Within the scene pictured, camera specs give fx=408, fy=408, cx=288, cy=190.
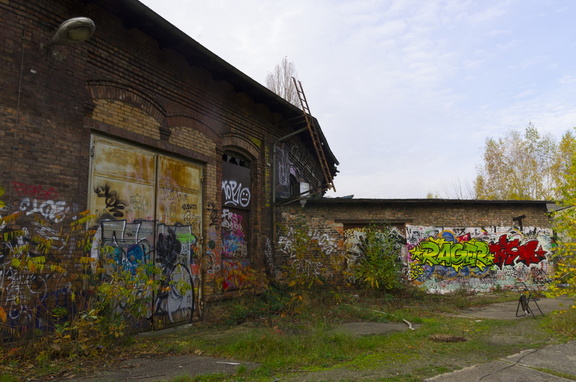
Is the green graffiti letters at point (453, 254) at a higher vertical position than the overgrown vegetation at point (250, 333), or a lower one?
higher

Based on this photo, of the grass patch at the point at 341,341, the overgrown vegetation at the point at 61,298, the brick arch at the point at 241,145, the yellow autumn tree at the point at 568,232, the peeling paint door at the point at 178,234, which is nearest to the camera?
the grass patch at the point at 341,341

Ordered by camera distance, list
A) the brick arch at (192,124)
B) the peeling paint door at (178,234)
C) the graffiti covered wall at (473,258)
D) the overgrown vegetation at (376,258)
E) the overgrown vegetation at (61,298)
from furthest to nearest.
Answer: the graffiti covered wall at (473,258) < the overgrown vegetation at (376,258) < the brick arch at (192,124) < the peeling paint door at (178,234) < the overgrown vegetation at (61,298)

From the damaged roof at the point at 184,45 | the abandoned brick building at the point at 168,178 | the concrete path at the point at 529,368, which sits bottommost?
the concrete path at the point at 529,368

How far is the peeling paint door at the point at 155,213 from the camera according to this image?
6.85 m

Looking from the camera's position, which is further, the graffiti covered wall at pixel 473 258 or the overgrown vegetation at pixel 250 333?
the graffiti covered wall at pixel 473 258

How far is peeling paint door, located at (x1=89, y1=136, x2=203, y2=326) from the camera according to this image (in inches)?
270

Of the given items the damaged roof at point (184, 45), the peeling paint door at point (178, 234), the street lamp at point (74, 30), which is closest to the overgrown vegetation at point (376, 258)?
the damaged roof at point (184, 45)

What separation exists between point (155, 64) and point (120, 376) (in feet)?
18.8

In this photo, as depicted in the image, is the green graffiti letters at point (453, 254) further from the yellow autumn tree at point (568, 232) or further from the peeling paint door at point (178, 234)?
the peeling paint door at point (178, 234)

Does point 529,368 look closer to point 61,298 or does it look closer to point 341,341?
point 341,341

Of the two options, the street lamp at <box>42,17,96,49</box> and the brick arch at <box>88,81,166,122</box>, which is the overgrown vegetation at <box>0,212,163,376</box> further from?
the street lamp at <box>42,17,96,49</box>

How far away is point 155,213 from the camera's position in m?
7.80

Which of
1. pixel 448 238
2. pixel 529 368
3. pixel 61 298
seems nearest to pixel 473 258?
pixel 448 238

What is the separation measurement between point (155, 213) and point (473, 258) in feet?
34.6
